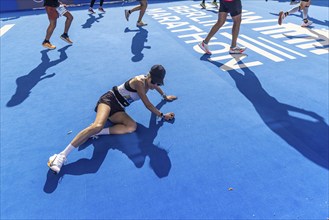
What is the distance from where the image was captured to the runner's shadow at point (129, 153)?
2865 mm

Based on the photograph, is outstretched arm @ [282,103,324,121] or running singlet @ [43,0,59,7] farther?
running singlet @ [43,0,59,7]

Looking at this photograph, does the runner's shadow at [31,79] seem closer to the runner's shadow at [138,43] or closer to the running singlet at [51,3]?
the running singlet at [51,3]

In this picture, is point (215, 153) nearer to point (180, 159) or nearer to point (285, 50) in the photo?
point (180, 159)

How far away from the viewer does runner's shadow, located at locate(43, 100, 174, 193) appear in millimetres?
2865

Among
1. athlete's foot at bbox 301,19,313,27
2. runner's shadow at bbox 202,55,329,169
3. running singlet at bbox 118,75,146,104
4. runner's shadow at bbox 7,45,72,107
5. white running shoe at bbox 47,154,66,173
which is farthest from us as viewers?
athlete's foot at bbox 301,19,313,27

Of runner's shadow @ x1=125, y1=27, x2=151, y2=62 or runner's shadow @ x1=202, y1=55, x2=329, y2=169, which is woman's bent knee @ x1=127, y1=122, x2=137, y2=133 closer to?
runner's shadow @ x1=202, y1=55, x2=329, y2=169

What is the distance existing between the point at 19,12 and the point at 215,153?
1059 centimetres

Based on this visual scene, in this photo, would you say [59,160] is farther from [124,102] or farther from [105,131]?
[124,102]

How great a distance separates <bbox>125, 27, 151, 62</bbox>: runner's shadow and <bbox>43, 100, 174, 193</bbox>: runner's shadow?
2459 mm

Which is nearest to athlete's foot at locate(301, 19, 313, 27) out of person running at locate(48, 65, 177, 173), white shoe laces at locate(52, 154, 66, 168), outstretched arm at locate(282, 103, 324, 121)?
outstretched arm at locate(282, 103, 324, 121)

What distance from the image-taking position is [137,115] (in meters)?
3.82

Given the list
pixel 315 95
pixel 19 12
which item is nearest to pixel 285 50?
pixel 315 95

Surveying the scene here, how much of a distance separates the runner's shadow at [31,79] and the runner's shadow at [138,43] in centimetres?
152

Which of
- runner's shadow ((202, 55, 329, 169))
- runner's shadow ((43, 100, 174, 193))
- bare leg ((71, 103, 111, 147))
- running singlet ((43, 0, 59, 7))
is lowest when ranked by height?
runner's shadow ((43, 100, 174, 193))
